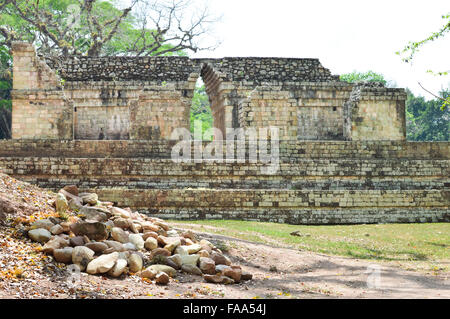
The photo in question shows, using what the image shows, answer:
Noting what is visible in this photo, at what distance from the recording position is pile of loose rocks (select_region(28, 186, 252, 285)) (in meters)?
6.03

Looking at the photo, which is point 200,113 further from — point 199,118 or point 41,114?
point 41,114

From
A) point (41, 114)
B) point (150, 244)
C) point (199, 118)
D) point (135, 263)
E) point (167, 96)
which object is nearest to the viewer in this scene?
point (135, 263)

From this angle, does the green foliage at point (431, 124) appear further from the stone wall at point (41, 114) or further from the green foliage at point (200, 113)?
the stone wall at point (41, 114)

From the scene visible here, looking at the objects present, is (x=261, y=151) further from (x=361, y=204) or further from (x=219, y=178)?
(x=361, y=204)

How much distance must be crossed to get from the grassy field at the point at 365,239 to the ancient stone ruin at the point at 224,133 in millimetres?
1030

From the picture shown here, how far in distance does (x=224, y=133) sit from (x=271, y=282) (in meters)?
14.0

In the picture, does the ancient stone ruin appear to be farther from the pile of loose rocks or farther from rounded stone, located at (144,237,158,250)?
rounded stone, located at (144,237,158,250)

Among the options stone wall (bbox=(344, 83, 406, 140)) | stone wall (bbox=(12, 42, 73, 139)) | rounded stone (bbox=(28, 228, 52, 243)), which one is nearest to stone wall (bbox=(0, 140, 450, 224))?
stone wall (bbox=(12, 42, 73, 139))

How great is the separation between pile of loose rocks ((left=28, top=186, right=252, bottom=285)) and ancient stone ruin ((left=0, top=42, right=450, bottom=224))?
560cm

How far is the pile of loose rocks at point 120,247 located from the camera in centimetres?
603

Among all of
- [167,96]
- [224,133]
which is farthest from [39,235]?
[224,133]

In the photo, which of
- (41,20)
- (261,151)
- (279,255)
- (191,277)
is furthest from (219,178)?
(41,20)

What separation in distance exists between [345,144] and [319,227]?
4277 mm

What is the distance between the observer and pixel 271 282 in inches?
269
